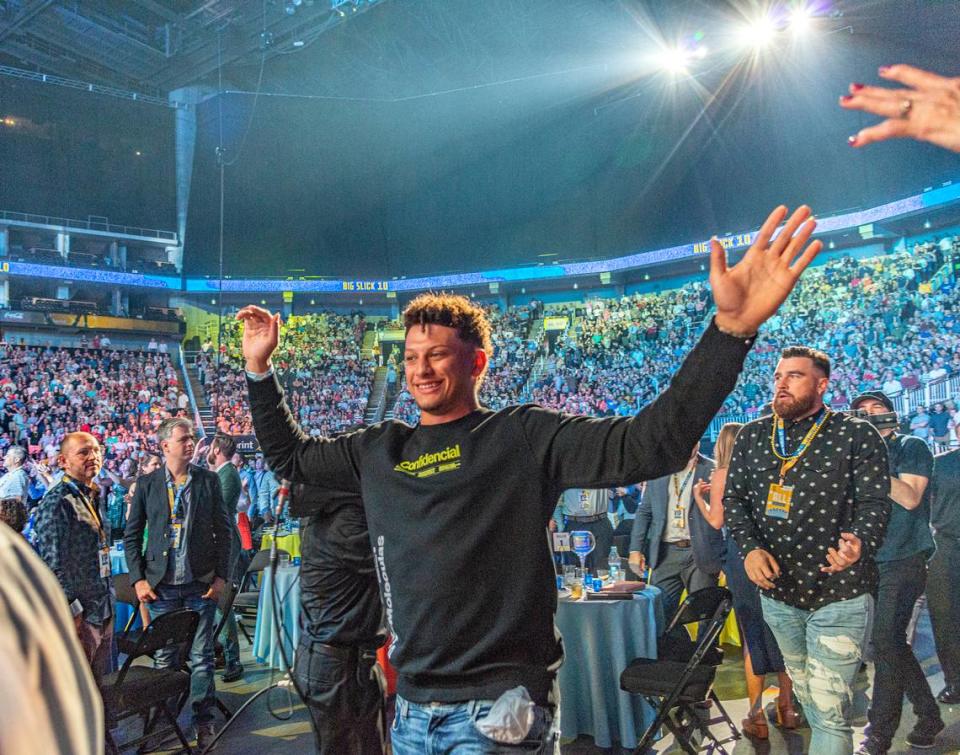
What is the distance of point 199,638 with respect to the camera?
456cm

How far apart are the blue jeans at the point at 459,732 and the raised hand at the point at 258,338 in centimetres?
101

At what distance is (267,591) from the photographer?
5734 millimetres

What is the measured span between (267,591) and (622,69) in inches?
1025

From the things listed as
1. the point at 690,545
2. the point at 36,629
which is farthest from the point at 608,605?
the point at 36,629

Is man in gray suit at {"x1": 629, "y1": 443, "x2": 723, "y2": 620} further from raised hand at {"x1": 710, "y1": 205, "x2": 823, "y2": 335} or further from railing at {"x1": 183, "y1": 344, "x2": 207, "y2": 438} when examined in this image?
railing at {"x1": 183, "y1": 344, "x2": 207, "y2": 438}

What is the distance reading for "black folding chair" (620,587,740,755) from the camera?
3439mm

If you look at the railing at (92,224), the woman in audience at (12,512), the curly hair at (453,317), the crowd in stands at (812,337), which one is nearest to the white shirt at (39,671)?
the curly hair at (453,317)

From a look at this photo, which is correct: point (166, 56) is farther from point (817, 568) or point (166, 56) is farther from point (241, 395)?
point (817, 568)

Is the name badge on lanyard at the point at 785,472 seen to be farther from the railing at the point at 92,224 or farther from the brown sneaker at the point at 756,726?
the railing at the point at 92,224

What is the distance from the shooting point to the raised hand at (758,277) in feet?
4.80

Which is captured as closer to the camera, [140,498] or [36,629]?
[36,629]

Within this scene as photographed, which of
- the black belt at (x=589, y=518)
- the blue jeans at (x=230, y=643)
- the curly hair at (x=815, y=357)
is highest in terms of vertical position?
the curly hair at (x=815, y=357)

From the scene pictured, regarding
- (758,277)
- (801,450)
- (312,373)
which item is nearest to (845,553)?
(801,450)

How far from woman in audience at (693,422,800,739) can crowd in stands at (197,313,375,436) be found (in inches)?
789
